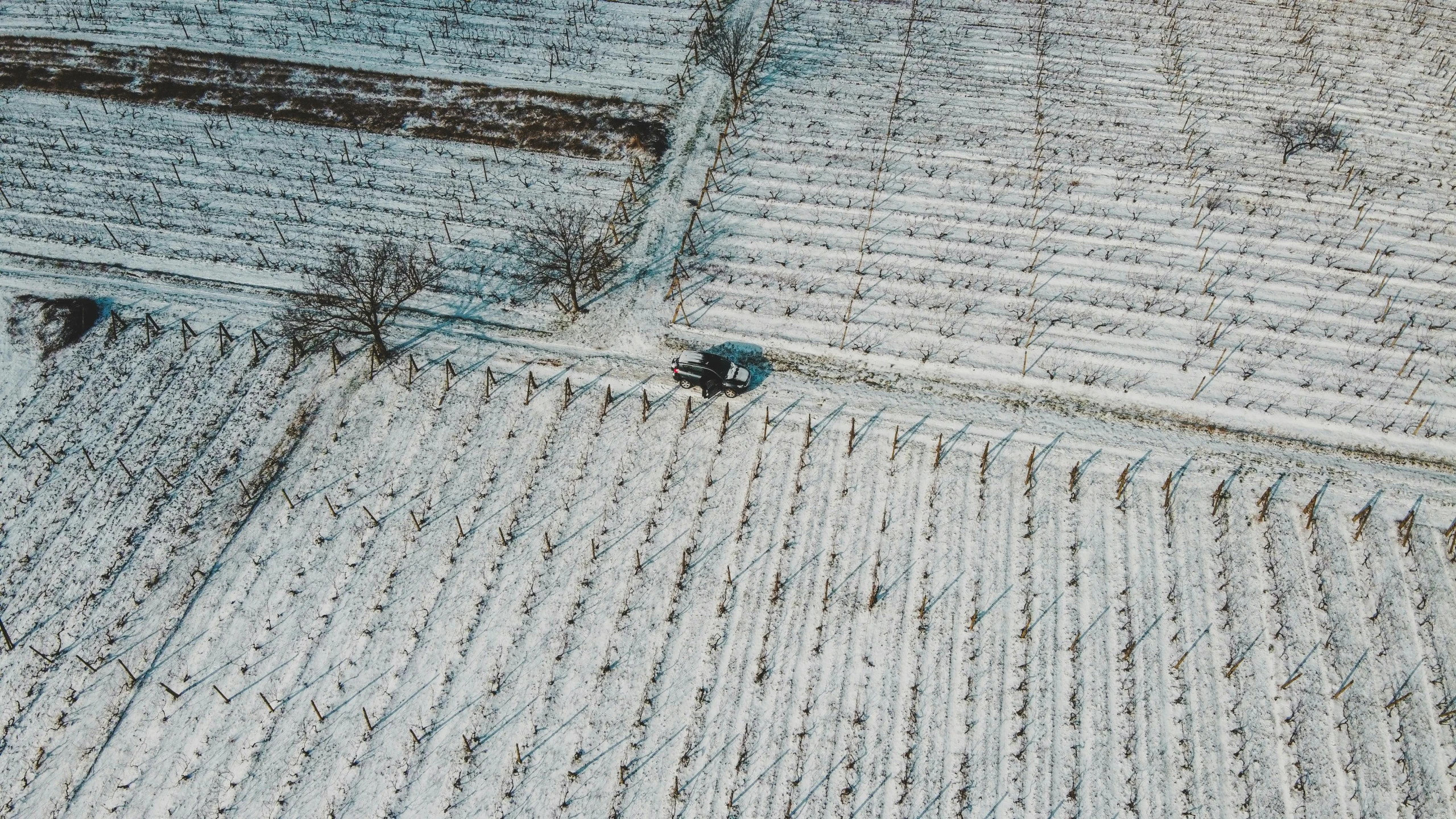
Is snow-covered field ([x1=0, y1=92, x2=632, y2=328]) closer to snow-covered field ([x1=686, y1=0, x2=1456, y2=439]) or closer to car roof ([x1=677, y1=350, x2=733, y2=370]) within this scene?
car roof ([x1=677, y1=350, x2=733, y2=370])

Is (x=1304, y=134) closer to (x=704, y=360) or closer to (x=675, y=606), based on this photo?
(x=704, y=360)

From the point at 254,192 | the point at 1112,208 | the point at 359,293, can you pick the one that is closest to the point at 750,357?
the point at 359,293

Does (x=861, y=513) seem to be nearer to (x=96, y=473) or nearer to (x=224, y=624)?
(x=224, y=624)

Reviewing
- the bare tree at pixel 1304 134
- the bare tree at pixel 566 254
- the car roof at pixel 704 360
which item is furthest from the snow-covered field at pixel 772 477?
the car roof at pixel 704 360

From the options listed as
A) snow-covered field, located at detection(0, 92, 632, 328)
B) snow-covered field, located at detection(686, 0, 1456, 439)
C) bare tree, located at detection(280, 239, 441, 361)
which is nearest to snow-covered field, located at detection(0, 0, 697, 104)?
snow-covered field, located at detection(0, 92, 632, 328)

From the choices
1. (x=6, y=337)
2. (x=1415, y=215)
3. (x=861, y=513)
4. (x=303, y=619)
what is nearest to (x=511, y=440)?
(x=303, y=619)
